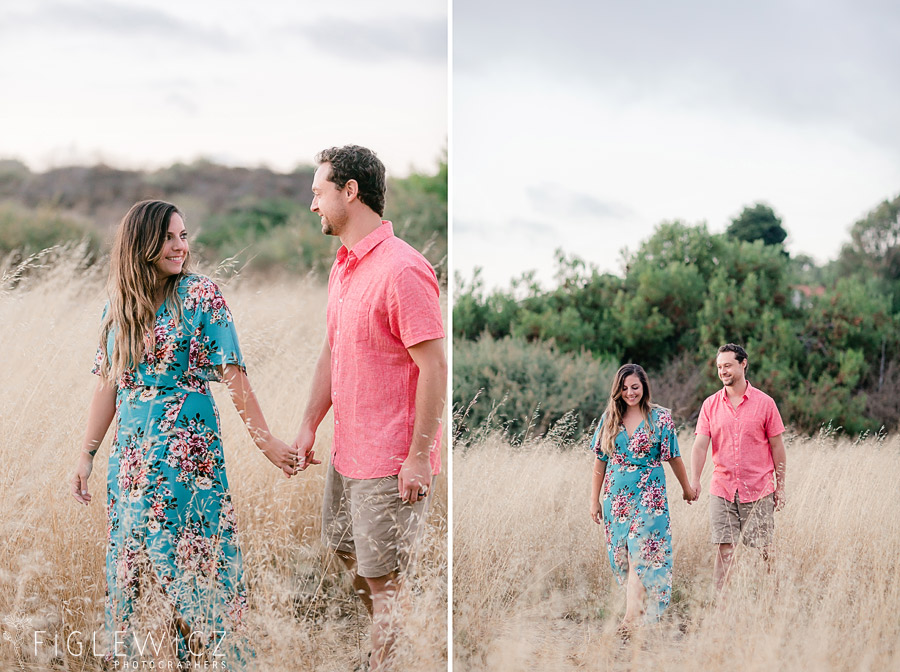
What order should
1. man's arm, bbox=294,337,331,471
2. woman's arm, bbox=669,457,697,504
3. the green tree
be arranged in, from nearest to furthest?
man's arm, bbox=294,337,331,471 → woman's arm, bbox=669,457,697,504 → the green tree

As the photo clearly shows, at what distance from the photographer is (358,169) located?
7.64ft

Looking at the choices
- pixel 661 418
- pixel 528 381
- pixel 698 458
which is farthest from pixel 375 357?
pixel 528 381

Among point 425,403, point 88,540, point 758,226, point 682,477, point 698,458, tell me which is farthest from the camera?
point 758,226

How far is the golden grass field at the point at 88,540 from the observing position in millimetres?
2613

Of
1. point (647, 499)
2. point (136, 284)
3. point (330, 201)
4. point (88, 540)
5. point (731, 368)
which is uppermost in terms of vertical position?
point (330, 201)

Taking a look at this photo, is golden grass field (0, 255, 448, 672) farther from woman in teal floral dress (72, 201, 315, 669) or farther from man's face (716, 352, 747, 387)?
man's face (716, 352, 747, 387)

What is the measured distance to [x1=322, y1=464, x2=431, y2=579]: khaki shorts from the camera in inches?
90.8

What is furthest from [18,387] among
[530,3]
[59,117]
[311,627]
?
[59,117]

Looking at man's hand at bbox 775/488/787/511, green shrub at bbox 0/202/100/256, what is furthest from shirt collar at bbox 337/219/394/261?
green shrub at bbox 0/202/100/256

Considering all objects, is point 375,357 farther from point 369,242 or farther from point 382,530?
point 382,530

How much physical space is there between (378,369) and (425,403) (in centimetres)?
19

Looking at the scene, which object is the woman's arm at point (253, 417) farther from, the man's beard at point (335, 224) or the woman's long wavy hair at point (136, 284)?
the man's beard at point (335, 224)

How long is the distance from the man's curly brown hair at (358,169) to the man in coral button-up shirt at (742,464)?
146cm

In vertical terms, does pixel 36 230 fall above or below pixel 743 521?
above
